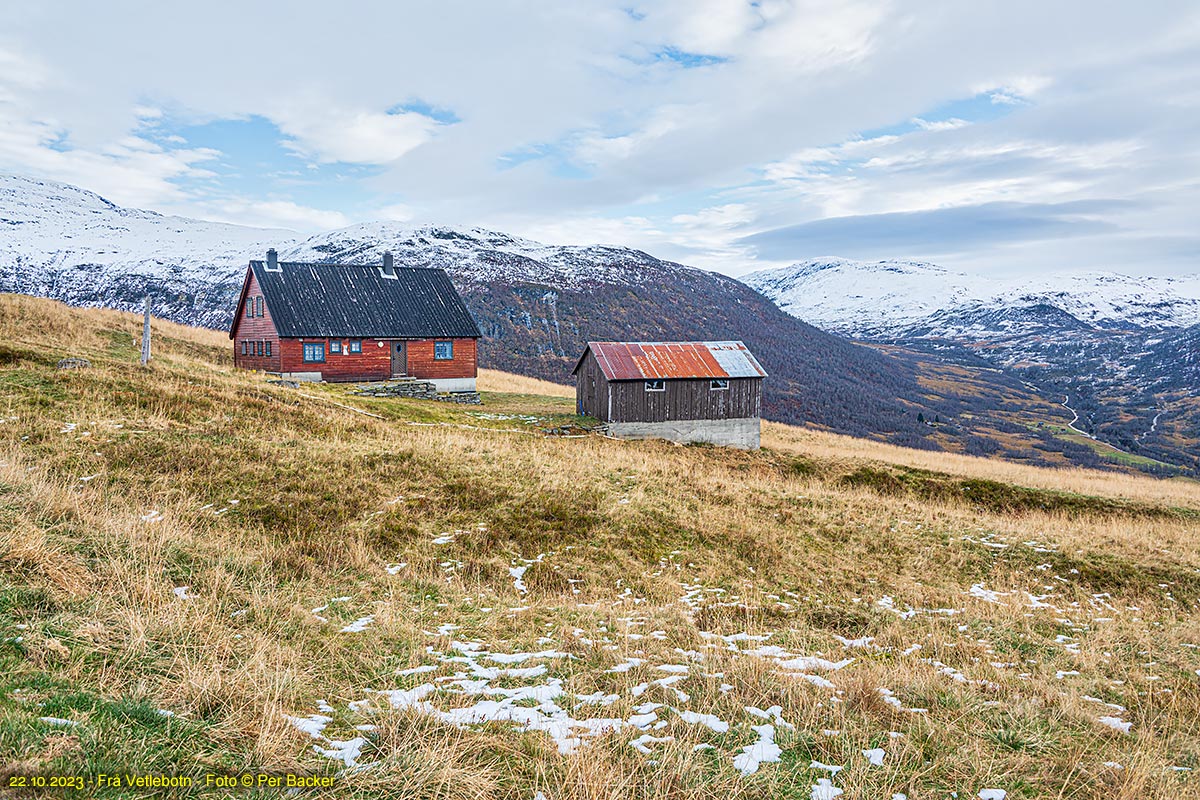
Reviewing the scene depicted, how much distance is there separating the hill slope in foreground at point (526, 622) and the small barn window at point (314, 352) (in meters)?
20.0

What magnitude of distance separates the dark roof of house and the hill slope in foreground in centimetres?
2097

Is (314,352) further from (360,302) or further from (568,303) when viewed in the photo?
(568,303)

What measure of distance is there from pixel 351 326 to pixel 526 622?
1505 inches

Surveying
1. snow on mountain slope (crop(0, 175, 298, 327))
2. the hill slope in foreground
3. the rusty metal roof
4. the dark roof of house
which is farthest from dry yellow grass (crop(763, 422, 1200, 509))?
snow on mountain slope (crop(0, 175, 298, 327))

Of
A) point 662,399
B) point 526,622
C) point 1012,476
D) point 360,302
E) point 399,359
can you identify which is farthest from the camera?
point 360,302

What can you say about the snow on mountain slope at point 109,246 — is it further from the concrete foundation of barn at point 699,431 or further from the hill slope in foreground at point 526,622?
the hill slope in foreground at point 526,622

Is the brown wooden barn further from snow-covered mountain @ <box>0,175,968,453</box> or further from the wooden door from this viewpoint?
snow-covered mountain @ <box>0,175,968,453</box>

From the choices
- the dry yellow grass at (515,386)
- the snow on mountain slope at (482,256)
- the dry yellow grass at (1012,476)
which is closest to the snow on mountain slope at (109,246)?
the snow on mountain slope at (482,256)

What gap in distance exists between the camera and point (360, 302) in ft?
146

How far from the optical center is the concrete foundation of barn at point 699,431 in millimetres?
35491

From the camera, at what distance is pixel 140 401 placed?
722 inches

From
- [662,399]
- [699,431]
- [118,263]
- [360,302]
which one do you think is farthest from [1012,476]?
[118,263]

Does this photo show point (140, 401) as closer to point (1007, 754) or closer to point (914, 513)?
point (1007, 754)

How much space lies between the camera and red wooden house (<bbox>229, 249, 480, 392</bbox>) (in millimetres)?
41625
